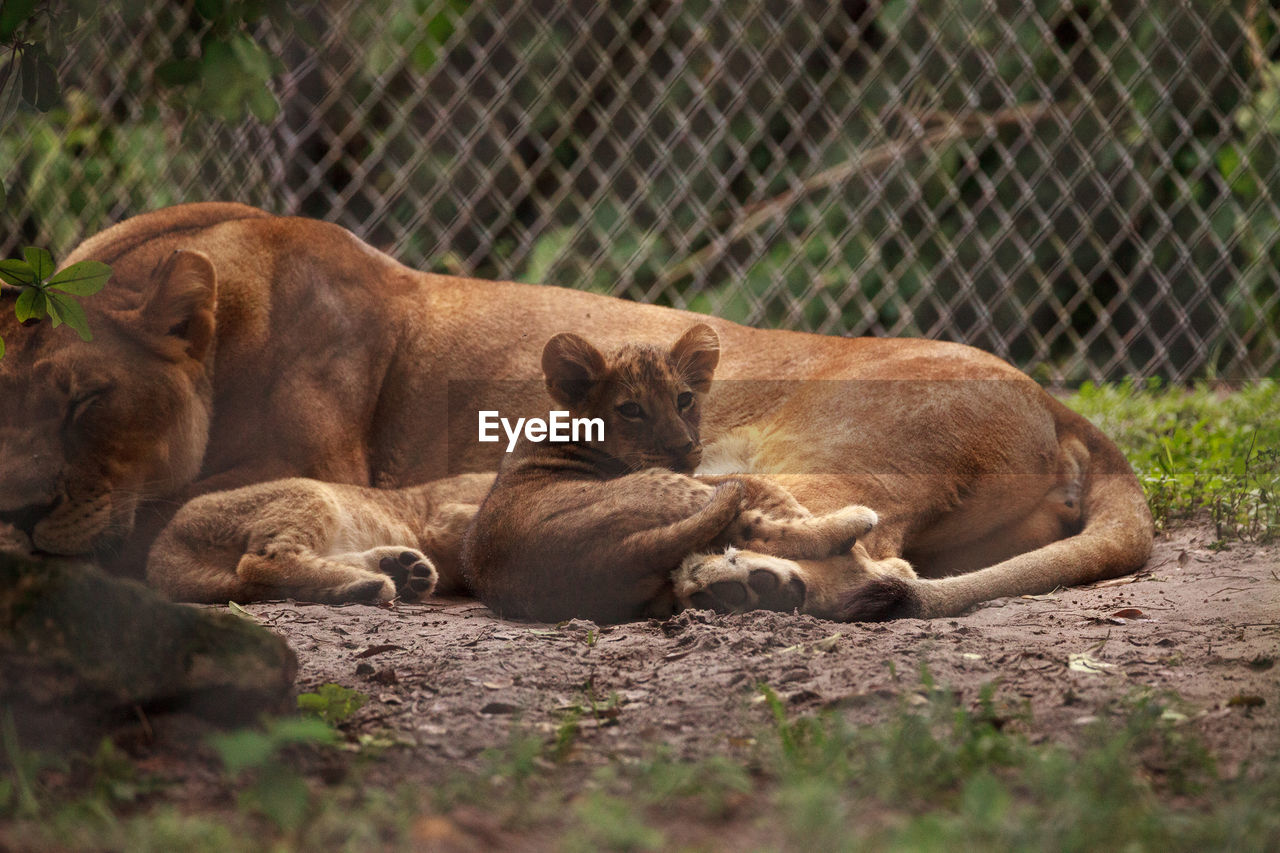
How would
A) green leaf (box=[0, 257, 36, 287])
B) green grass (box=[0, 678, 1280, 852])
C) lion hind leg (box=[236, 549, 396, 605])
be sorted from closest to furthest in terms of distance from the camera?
green grass (box=[0, 678, 1280, 852])
green leaf (box=[0, 257, 36, 287])
lion hind leg (box=[236, 549, 396, 605])

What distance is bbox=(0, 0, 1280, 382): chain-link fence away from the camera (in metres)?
6.65

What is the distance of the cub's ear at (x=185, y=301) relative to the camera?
3621 millimetres

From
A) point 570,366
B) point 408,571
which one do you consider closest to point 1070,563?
point 570,366

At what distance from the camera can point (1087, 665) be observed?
2.43 m

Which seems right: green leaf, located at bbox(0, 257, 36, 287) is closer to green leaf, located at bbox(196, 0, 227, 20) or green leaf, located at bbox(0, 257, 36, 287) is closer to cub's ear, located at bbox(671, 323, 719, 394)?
green leaf, located at bbox(196, 0, 227, 20)

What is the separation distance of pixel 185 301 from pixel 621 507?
1592 millimetres

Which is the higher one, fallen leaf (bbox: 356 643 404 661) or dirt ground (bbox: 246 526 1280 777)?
fallen leaf (bbox: 356 643 404 661)

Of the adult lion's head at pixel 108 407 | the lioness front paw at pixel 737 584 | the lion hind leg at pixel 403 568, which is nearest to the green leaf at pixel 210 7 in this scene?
the adult lion's head at pixel 108 407

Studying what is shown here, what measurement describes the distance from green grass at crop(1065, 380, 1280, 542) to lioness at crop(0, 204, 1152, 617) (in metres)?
0.37

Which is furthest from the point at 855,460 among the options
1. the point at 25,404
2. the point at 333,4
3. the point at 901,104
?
the point at 333,4

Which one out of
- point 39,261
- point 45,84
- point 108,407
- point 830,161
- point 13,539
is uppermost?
point 45,84

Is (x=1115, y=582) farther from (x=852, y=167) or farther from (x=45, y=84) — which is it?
(x=852, y=167)

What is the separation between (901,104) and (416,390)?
12.9 ft

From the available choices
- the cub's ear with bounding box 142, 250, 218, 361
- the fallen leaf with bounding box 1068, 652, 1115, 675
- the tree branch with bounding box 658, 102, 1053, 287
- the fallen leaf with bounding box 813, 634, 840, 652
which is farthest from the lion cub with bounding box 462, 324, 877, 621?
the tree branch with bounding box 658, 102, 1053, 287
